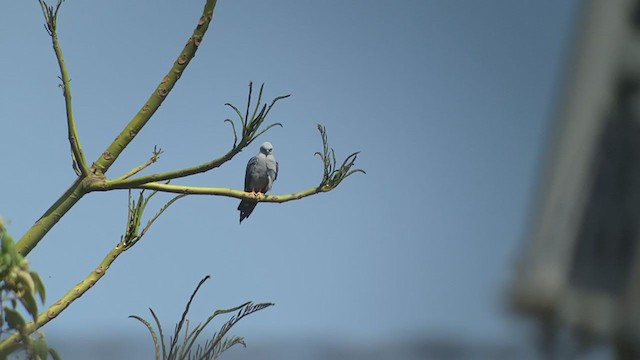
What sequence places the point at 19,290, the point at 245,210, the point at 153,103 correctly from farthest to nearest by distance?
the point at 245,210
the point at 153,103
the point at 19,290

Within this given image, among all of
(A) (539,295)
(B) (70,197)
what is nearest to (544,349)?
(A) (539,295)

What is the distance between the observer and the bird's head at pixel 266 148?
17.8 ft

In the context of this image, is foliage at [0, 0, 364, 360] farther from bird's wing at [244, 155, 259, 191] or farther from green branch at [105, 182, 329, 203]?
bird's wing at [244, 155, 259, 191]

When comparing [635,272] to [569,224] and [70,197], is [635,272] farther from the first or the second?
[70,197]

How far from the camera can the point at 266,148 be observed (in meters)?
5.44

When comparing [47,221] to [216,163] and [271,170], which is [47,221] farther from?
[271,170]

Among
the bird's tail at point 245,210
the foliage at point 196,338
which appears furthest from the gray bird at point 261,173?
the foliage at point 196,338

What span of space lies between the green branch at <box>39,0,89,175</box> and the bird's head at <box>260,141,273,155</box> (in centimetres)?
335

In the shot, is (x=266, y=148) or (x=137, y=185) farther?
(x=266, y=148)

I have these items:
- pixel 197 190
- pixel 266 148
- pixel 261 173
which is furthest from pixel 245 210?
pixel 197 190

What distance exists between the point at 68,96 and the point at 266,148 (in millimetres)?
3451

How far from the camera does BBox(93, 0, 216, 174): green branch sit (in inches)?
76.0

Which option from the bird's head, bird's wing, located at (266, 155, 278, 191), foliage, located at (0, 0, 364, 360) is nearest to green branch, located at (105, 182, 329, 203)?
foliage, located at (0, 0, 364, 360)

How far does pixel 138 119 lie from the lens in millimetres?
1957
